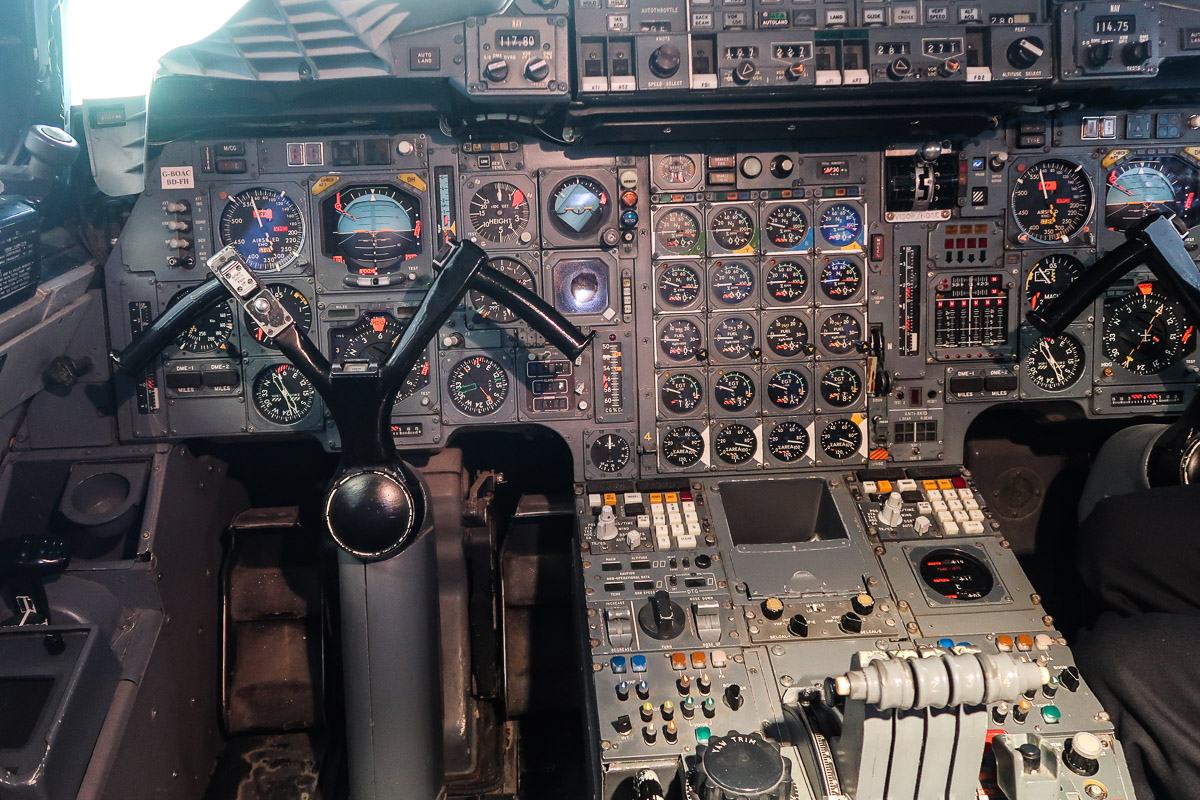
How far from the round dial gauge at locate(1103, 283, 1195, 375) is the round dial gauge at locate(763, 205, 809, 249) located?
4.35 ft

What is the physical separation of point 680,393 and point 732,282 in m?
0.51

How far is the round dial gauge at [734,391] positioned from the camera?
13.1 feet

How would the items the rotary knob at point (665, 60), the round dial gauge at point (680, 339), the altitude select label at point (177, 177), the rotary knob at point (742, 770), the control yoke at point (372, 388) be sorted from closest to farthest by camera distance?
the rotary knob at point (742, 770), the control yoke at point (372, 388), the rotary knob at point (665, 60), the altitude select label at point (177, 177), the round dial gauge at point (680, 339)

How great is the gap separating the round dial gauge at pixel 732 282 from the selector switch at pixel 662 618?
4.40ft

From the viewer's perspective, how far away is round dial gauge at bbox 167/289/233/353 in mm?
3906

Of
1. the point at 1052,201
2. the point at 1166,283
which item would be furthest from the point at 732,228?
the point at 1166,283

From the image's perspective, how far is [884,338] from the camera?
13.0 feet

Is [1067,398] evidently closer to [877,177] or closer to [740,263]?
[877,177]

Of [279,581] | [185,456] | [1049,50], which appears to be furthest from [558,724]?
[1049,50]

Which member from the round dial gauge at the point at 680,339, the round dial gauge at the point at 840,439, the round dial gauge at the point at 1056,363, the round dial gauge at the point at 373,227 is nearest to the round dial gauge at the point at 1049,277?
the round dial gauge at the point at 1056,363

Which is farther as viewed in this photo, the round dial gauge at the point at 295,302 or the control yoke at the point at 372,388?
the round dial gauge at the point at 295,302

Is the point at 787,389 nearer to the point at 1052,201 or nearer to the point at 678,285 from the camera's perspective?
the point at 678,285

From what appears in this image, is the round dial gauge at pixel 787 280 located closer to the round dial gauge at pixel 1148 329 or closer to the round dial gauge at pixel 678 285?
the round dial gauge at pixel 678 285

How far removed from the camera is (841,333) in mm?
3988
